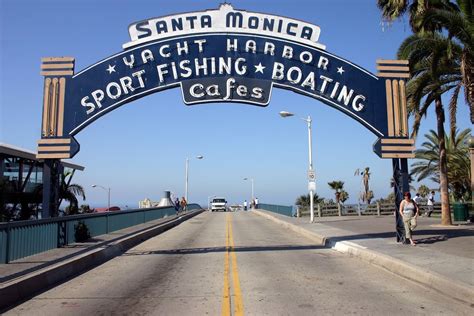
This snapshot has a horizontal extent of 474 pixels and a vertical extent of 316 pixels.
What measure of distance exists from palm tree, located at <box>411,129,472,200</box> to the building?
27.8 meters

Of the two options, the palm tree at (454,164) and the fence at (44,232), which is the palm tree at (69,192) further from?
the palm tree at (454,164)

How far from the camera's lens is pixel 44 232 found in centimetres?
1264

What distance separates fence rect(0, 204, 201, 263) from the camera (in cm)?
1045

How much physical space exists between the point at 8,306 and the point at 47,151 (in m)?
7.71

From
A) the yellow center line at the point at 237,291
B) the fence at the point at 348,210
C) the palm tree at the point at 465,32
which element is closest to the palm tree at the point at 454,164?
the fence at the point at 348,210

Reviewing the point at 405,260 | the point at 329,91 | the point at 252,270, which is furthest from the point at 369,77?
the point at 252,270

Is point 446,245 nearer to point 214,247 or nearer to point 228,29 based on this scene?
point 214,247

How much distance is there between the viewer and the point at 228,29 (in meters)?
15.3

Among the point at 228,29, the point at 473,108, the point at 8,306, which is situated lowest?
the point at 8,306

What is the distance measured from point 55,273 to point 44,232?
306cm

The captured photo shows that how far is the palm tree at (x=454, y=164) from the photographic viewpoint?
111 ft

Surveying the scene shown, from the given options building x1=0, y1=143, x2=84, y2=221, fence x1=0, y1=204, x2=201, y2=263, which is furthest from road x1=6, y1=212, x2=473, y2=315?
building x1=0, y1=143, x2=84, y2=221

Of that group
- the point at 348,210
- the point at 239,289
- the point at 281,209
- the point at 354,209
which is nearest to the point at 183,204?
the point at 281,209

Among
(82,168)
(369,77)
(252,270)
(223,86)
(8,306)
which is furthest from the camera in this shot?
(82,168)
